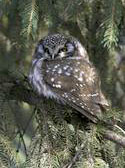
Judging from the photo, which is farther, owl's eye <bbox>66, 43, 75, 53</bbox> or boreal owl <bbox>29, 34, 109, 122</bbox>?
owl's eye <bbox>66, 43, 75, 53</bbox>

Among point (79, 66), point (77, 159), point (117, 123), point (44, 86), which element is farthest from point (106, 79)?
point (77, 159)

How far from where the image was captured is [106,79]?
3359 millimetres

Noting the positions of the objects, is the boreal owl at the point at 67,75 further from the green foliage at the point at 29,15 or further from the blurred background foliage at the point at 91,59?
the green foliage at the point at 29,15

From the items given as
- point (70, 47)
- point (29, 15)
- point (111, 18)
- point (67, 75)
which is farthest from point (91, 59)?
point (29, 15)

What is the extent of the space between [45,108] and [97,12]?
874mm

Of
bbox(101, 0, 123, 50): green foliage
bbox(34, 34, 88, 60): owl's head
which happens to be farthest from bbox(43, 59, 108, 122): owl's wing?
bbox(101, 0, 123, 50): green foliage

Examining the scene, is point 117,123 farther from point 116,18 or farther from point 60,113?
point 116,18

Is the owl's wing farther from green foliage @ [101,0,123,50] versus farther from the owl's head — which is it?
green foliage @ [101,0,123,50]

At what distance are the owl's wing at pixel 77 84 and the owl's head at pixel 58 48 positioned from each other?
0.12 metres

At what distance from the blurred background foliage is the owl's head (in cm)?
6

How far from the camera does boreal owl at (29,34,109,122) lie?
302 centimetres

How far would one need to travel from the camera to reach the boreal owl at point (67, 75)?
3.02 meters

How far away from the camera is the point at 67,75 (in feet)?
10.6

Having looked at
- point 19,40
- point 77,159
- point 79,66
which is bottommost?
point 77,159
